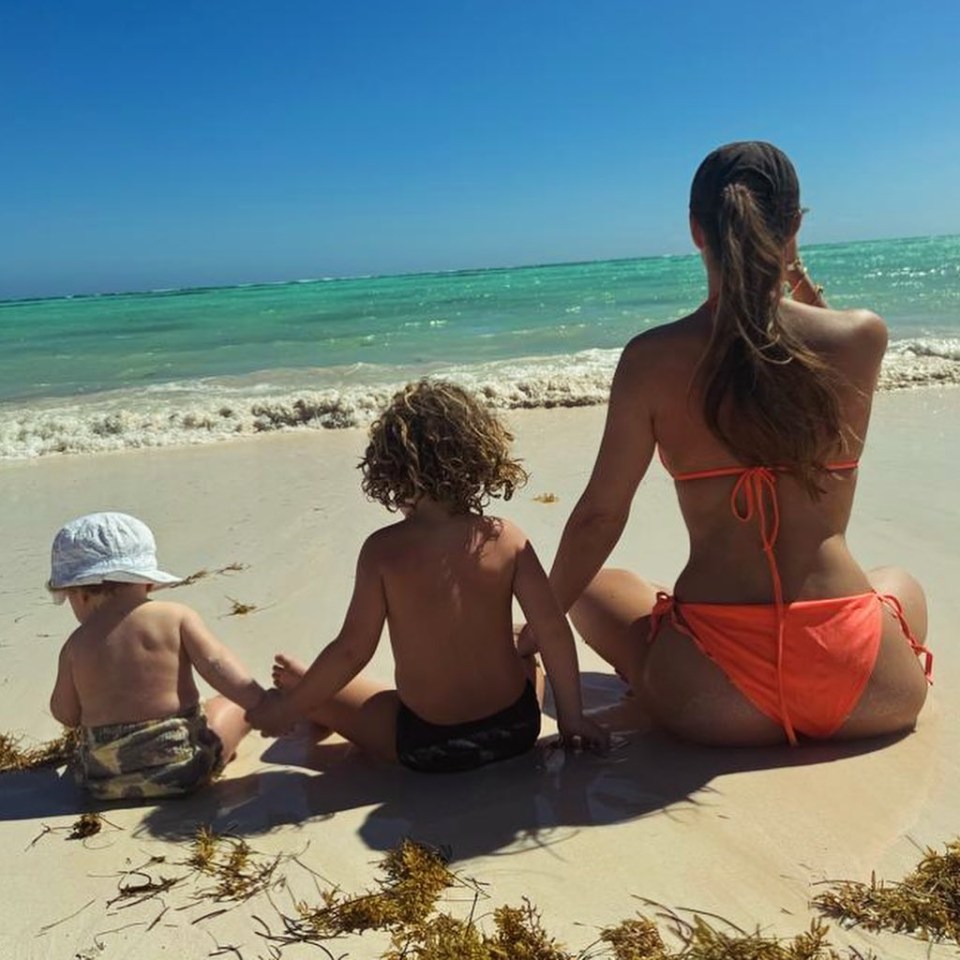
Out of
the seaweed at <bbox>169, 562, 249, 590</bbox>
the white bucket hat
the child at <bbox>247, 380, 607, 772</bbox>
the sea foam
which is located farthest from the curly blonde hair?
the sea foam

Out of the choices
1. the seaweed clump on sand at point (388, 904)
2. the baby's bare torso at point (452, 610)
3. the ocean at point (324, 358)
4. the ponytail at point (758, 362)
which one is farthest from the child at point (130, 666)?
the ocean at point (324, 358)

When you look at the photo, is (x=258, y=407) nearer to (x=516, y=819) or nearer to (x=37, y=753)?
(x=37, y=753)

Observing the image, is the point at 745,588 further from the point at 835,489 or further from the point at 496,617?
the point at 496,617

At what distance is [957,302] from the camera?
17828mm

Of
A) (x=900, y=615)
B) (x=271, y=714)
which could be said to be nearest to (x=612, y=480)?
(x=900, y=615)

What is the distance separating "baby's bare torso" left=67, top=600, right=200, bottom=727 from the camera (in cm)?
251

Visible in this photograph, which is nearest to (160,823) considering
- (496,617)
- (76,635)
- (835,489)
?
(76,635)

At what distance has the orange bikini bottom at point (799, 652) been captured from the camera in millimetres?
2316

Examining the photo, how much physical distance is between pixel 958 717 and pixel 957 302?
1747 centimetres

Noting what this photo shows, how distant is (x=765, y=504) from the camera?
7.69ft

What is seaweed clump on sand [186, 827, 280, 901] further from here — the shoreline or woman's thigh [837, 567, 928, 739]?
the shoreline

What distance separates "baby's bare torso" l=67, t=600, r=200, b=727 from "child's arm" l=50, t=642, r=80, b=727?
0.12 ft

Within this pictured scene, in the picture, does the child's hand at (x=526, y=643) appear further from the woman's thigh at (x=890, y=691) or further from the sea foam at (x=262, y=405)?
the sea foam at (x=262, y=405)

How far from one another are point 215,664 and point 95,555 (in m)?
0.42
